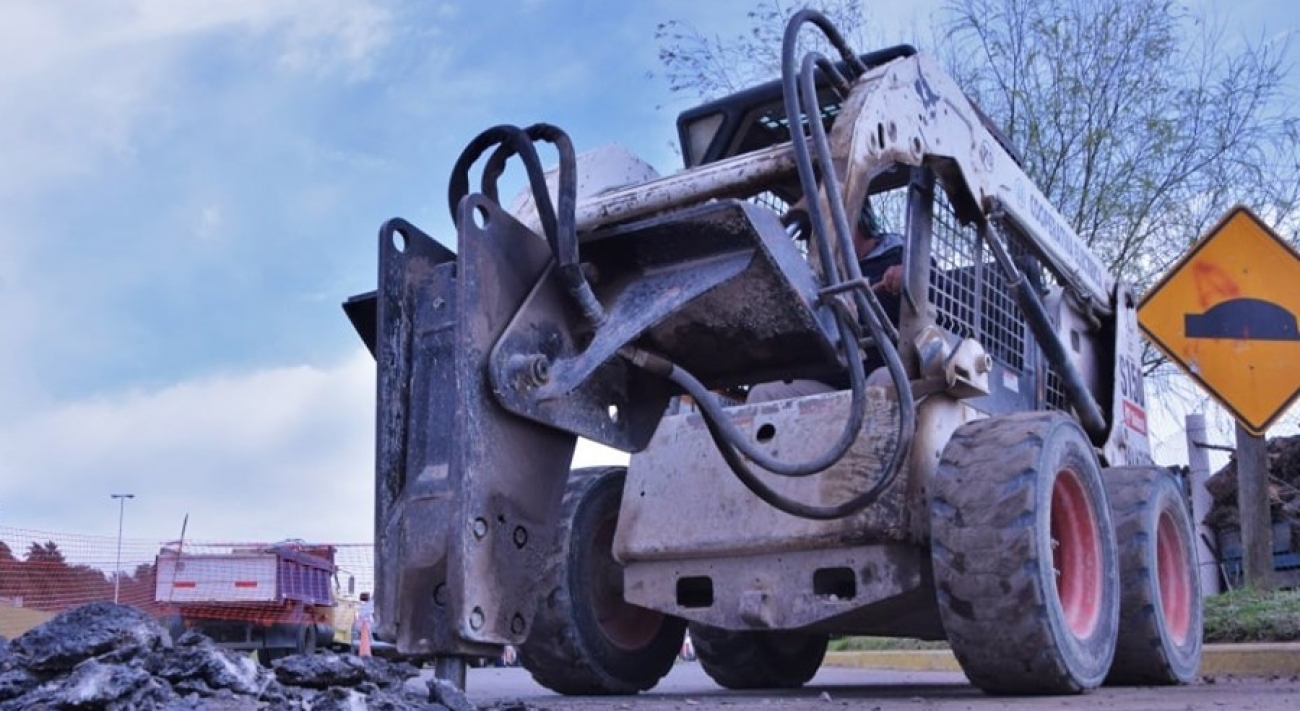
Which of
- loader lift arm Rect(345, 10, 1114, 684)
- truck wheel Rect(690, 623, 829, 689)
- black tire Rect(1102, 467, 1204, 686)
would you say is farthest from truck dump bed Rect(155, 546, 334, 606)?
loader lift arm Rect(345, 10, 1114, 684)

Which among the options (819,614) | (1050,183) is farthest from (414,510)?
(1050,183)

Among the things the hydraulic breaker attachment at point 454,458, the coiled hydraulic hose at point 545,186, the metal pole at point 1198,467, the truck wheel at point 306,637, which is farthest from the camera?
the truck wheel at point 306,637

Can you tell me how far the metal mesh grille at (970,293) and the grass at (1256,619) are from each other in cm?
278

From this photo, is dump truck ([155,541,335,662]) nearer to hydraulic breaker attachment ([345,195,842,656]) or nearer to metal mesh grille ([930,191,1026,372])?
metal mesh grille ([930,191,1026,372])

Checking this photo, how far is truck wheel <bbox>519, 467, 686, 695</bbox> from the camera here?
5.91 meters

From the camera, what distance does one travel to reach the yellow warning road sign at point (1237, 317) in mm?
7570

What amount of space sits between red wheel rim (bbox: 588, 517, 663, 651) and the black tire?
2130 millimetres

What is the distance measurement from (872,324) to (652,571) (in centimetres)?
181

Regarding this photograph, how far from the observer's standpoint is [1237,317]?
7789 mm

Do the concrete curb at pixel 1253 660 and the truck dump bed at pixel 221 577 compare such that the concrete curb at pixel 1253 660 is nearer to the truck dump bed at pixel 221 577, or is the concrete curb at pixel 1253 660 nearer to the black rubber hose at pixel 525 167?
the black rubber hose at pixel 525 167

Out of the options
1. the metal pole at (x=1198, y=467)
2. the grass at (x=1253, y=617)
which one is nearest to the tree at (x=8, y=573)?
the metal pole at (x=1198, y=467)

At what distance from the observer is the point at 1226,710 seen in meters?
4.36

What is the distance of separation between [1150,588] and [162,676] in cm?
423

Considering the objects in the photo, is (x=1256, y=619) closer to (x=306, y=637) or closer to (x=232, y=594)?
(x=232, y=594)
